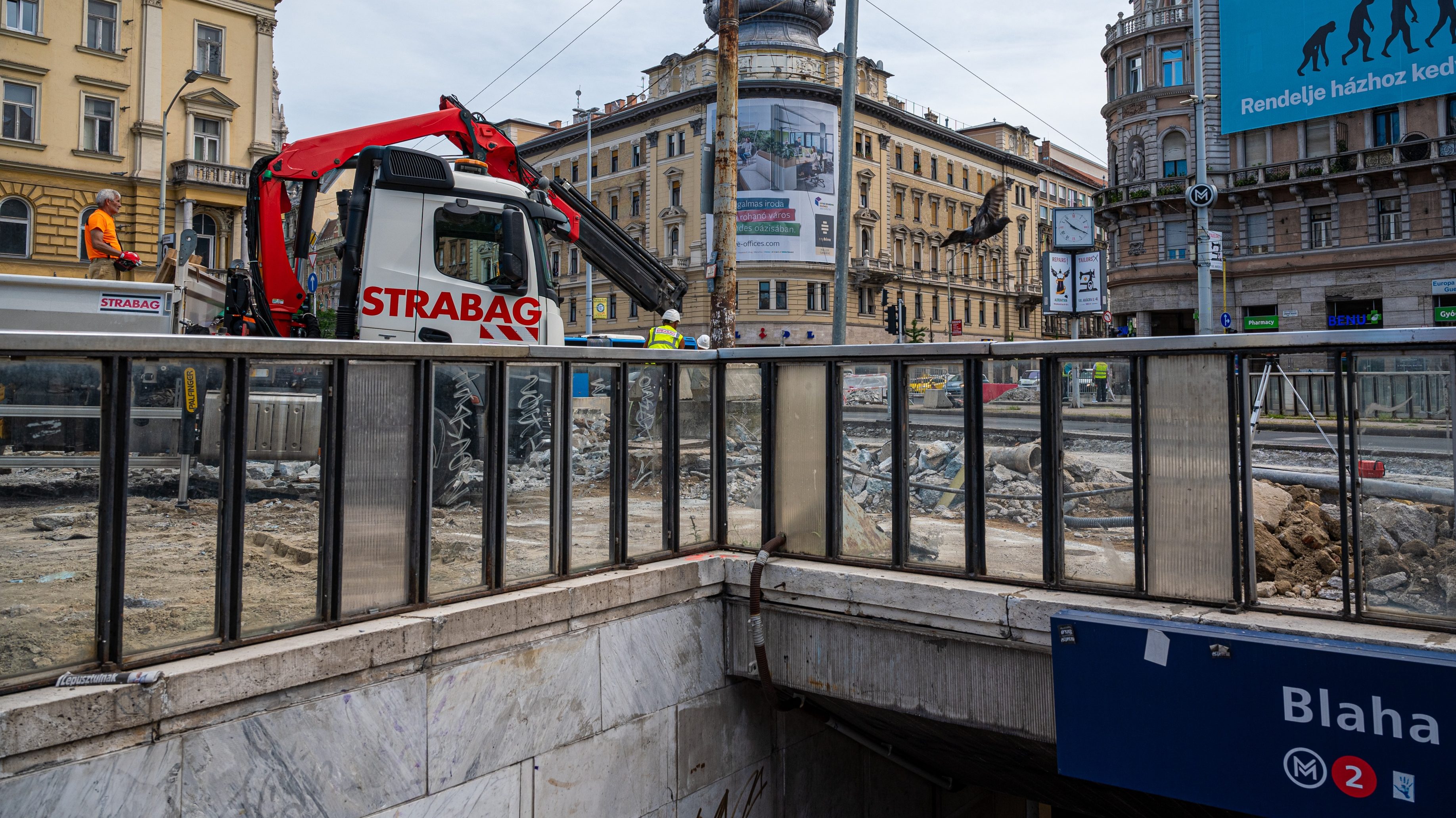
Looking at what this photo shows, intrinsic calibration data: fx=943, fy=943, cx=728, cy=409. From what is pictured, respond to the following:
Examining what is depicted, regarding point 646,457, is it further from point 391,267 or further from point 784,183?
point 784,183

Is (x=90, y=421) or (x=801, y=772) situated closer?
(x=90, y=421)

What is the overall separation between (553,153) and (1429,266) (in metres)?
49.2

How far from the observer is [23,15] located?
101ft

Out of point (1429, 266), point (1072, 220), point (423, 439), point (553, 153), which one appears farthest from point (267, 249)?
point (553, 153)

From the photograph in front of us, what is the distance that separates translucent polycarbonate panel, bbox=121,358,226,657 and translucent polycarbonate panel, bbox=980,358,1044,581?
4328 millimetres

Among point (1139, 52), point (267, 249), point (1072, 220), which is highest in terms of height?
point (1139, 52)

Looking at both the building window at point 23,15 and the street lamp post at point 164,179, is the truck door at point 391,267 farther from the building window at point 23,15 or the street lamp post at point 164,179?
the building window at point 23,15

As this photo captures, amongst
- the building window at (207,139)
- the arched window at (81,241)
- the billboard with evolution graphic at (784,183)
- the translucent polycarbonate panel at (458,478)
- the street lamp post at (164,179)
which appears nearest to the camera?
the translucent polycarbonate panel at (458,478)

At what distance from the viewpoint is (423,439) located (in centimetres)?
530

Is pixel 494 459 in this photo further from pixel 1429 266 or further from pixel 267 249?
pixel 1429 266

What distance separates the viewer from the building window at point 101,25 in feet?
104

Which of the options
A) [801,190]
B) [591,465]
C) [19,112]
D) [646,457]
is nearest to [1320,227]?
[801,190]

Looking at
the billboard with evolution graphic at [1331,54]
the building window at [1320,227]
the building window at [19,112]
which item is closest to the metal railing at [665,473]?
the billboard with evolution graphic at [1331,54]

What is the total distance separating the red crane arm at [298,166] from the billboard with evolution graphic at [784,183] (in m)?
42.1
